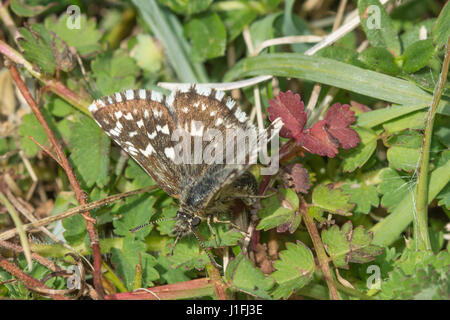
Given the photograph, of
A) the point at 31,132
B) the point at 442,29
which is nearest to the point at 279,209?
the point at 442,29

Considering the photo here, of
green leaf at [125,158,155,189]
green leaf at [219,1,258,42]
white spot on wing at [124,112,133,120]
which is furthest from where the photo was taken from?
green leaf at [219,1,258,42]

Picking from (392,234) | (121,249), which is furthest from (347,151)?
(121,249)

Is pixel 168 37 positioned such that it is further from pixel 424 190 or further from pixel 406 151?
pixel 424 190

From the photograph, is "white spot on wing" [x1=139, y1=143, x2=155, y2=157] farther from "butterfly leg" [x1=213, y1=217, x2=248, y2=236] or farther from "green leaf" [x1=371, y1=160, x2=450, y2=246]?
"green leaf" [x1=371, y1=160, x2=450, y2=246]

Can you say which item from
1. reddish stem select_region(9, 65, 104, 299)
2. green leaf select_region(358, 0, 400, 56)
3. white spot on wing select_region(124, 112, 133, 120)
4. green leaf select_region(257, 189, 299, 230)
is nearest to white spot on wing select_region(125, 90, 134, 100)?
white spot on wing select_region(124, 112, 133, 120)

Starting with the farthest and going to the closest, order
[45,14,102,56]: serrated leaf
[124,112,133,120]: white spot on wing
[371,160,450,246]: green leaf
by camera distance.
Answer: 1. [45,14,102,56]: serrated leaf
2. [124,112,133,120]: white spot on wing
3. [371,160,450,246]: green leaf

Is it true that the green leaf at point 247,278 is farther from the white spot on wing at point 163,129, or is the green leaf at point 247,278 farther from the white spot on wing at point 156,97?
the white spot on wing at point 156,97
